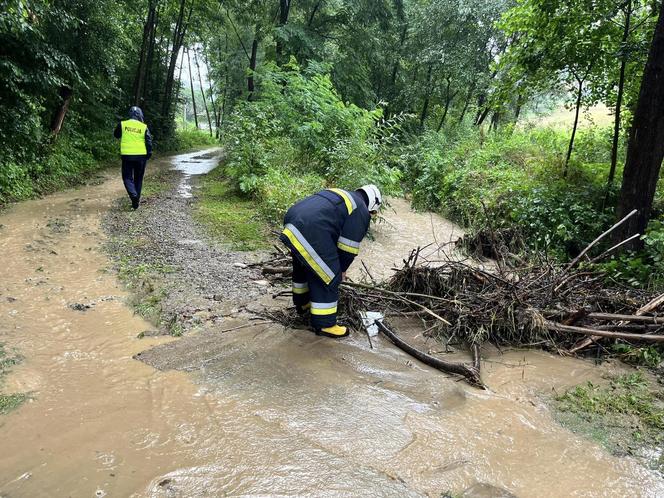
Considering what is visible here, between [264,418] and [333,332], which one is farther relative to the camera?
[333,332]

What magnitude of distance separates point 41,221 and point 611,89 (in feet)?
35.3

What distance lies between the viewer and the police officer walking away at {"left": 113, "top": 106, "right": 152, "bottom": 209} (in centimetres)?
786

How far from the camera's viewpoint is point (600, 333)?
4008 millimetres

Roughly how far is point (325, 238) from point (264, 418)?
1.56 meters

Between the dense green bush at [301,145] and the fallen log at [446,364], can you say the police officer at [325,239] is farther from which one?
the dense green bush at [301,145]

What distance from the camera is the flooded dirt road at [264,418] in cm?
235

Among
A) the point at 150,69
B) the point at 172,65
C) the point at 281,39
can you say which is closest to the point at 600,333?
the point at 281,39

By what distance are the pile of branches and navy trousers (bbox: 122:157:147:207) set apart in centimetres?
525

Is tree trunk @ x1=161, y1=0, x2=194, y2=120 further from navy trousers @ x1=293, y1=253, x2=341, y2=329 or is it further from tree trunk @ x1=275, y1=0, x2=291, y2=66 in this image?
navy trousers @ x1=293, y1=253, x2=341, y2=329

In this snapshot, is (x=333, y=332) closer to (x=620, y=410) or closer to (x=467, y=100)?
(x=620, y=410)

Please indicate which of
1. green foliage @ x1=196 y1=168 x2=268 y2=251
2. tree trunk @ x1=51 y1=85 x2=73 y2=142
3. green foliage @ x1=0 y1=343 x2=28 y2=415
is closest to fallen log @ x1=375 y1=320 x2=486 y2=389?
green foliage @ x1=0 y1=343 x2=28 y2=415

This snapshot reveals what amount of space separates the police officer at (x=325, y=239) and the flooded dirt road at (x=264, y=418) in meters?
0.35

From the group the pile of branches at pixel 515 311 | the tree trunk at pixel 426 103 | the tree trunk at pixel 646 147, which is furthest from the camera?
the tree trunk at pixel 426 103

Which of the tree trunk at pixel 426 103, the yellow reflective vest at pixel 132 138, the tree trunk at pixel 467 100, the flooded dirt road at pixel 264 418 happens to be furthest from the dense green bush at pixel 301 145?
the tree trunk at pixel 467 100
